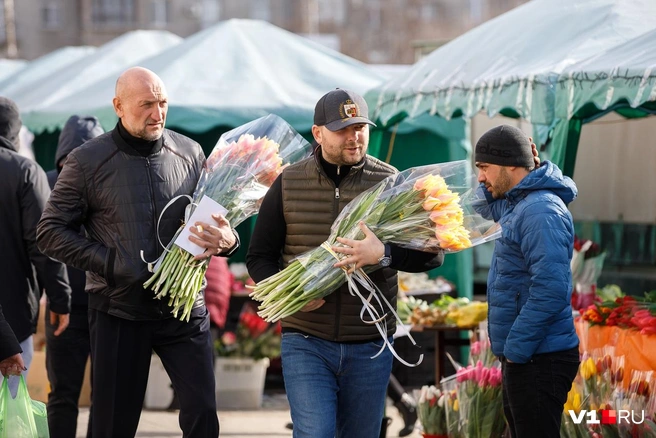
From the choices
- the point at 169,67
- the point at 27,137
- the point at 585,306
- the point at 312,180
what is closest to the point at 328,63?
the point at 169,67

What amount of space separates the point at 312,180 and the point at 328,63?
7.47m

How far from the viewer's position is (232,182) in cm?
489

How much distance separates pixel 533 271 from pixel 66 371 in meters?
2.88

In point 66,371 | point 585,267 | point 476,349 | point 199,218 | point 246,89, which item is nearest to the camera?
point 199,218

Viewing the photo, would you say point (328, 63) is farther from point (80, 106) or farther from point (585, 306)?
point (585, 306)

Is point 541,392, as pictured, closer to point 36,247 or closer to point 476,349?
point 476,349

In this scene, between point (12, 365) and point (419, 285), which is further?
point (419, 285)

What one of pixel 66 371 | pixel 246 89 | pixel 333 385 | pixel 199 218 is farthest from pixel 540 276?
pixel 246 89

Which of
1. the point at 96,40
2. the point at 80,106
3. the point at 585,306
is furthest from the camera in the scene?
the point at 96,40

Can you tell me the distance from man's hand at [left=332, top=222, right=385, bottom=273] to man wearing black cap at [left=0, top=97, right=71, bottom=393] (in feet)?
6.67

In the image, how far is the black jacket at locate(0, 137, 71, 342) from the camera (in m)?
5.73

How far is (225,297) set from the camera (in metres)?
8.94

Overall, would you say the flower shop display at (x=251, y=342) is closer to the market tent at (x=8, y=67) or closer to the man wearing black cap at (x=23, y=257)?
the man wearing black cap at (x=23, y=257)

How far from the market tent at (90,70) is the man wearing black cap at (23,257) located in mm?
6039
